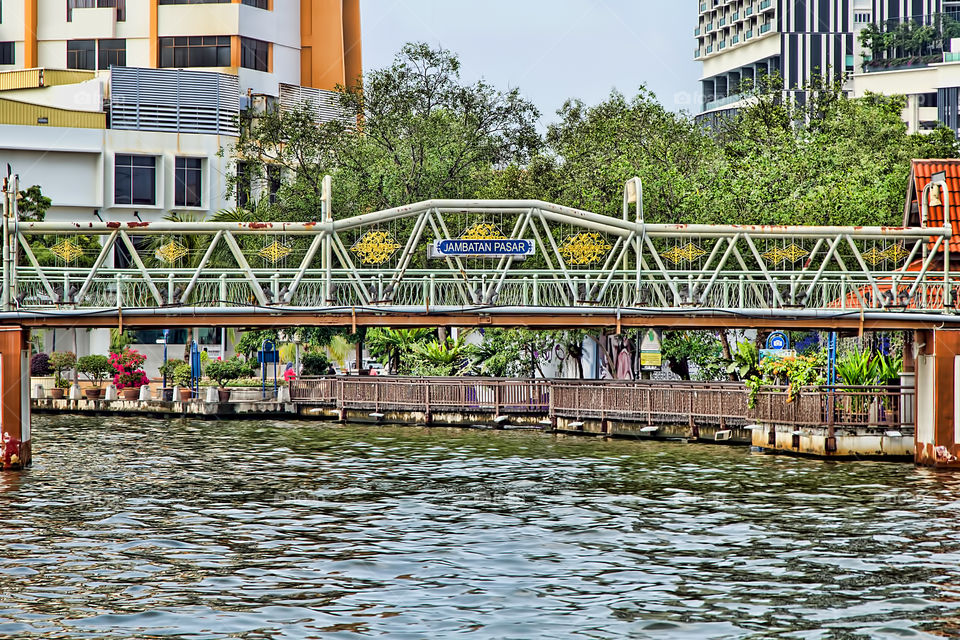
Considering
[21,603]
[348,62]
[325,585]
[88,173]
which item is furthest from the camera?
[348,62]

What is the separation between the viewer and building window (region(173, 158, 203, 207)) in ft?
267

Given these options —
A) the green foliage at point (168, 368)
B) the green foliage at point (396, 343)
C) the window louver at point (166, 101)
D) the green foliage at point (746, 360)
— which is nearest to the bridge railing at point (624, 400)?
the green foliage at point (746, 360)

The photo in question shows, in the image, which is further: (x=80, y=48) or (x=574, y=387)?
(x=80, y=48)

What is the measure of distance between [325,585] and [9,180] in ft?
65.7

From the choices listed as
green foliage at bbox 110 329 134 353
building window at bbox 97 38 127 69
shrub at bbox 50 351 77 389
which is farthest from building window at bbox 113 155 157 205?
shrub at bbox 50 351 77 389

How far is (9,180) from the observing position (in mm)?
37062

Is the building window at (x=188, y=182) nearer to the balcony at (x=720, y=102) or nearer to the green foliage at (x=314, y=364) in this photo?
the green foliage at (x=314, y=364)

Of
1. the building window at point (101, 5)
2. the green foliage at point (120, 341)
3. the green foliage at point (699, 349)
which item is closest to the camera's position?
the green foliage at point (699, 349)

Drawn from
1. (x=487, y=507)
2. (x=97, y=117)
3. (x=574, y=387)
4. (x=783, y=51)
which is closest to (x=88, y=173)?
(x=97, y=117)

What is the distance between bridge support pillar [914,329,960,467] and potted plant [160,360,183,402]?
35688mm

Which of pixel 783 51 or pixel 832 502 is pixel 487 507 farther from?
pixel 783 51

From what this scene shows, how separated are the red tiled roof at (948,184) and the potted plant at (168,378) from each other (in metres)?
34.4

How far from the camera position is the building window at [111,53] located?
9056cm

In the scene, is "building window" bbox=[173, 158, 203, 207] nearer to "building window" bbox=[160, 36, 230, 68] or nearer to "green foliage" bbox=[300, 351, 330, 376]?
"building window" bbox=[160, 36, 230, 68]
